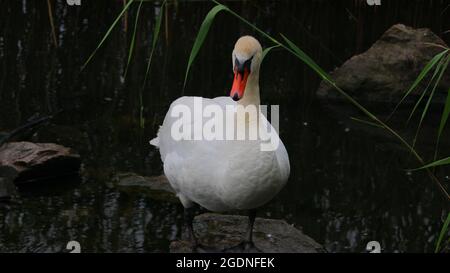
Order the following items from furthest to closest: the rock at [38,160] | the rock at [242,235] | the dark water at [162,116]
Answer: the rock at [38,160], the dark water at [162,116], the rock at [242,235]

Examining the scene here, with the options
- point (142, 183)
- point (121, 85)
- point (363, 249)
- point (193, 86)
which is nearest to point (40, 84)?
point (121, 85)

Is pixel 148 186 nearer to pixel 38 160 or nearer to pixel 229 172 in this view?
pixel 38 160

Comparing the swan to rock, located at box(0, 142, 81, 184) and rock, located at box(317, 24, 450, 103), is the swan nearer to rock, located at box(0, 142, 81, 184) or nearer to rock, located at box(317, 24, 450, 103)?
rock, located at box(0, 142, 81, 184)

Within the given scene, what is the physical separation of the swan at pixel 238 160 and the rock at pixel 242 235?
21.7 inches

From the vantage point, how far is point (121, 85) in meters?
8.80

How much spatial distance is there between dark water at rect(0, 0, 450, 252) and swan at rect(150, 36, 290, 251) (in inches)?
45.8

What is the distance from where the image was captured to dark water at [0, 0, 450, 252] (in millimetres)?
5906

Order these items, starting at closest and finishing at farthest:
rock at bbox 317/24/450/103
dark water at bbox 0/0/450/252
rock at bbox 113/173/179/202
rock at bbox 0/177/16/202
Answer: dark water at bbox 0/0/450/252 → rock at bbox 0/177/16/202 → rock at bbox 113/173/179/202 → rock at bbox 317/24/450/103

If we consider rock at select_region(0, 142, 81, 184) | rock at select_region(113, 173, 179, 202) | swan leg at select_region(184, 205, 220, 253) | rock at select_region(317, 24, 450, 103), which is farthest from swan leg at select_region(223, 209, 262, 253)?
rock at select_region(317, 24, 450, 103)

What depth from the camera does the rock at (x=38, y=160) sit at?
650 centimetres

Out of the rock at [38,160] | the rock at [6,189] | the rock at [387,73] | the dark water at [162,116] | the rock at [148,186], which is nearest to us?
the dark water at [162,116]

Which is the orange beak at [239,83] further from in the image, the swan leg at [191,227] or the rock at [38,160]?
the rock at [38,160]

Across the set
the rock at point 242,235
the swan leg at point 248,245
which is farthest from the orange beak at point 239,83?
the rock at point 242,235

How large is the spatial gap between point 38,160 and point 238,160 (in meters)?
2.70
